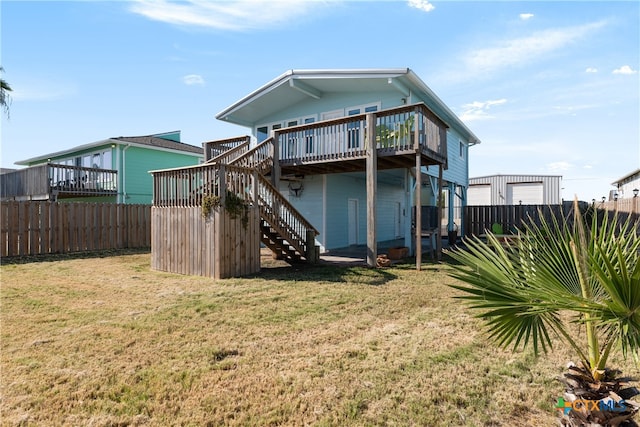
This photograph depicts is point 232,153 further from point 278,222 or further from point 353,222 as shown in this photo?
point 353,222

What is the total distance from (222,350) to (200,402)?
106 centimetres

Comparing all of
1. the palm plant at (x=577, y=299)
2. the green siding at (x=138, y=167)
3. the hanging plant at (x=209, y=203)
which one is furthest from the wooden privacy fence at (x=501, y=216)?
the green siding at (x=138, y=167)

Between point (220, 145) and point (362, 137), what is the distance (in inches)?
240

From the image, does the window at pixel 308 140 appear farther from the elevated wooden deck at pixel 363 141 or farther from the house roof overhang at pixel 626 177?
the house roof overhang at pixel 626 177

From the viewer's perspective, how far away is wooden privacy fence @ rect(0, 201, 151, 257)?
11922mm

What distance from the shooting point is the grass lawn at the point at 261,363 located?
2.70 m

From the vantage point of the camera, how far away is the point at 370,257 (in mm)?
9586

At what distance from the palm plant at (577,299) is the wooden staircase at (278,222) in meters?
7.30

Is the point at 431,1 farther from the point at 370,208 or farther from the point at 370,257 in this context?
the point at 370,257

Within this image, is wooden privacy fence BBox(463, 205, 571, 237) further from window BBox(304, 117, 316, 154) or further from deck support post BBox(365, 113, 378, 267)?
window BBox(304, 117, 316, 154)

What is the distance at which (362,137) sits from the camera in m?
10.0

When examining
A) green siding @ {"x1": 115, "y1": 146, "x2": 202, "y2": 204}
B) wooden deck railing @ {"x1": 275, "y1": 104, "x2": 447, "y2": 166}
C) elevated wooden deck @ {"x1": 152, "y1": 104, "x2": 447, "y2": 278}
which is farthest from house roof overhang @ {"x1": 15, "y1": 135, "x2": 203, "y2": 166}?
wooden deck railing @ {"x1": 275, "y1": 104, "x2": 447, "y2": 166}

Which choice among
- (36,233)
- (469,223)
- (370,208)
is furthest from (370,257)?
(36,233)

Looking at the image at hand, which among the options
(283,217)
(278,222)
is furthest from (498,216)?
(278,222)
